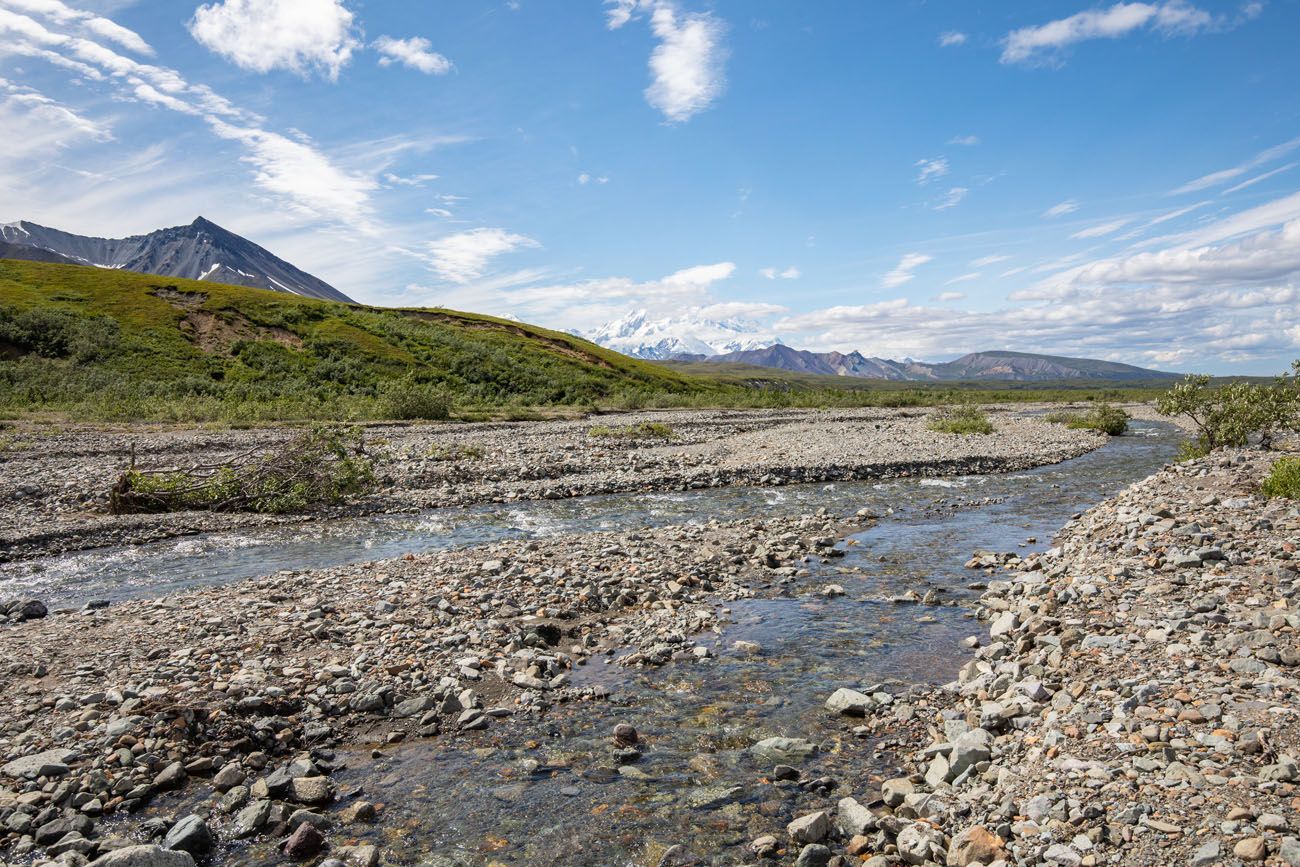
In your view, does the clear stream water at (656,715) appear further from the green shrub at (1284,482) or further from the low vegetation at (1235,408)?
the low vegetation at (1235,408)

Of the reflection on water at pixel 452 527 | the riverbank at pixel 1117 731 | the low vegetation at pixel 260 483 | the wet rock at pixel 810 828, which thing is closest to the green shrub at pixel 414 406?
the low vegetation at pixel 260 483

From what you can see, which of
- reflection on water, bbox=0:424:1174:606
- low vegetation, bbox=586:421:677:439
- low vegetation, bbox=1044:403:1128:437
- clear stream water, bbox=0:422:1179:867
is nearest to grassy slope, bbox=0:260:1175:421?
low vegetation, bbox=586:421:677:439

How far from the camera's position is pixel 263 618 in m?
11.8

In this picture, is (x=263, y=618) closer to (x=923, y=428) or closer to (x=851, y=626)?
(x=851, y=626)

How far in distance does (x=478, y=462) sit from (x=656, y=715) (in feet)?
79.0

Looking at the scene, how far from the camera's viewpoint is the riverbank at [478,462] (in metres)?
20.8

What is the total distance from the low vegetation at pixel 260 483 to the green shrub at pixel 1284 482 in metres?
25.7

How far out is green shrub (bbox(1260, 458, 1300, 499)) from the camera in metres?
14.4

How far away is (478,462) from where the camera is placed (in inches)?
1244

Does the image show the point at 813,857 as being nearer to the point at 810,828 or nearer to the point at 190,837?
the point at 810,828

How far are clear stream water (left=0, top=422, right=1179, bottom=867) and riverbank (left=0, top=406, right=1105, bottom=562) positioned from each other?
2333mm

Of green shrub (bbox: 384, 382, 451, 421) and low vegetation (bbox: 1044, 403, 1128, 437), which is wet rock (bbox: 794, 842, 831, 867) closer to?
green shrub (bbox: 384, 382, 451, 421)

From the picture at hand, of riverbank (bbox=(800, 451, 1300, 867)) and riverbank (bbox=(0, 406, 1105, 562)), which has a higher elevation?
riverbank (bbox=(0, 406, 1105, 562))

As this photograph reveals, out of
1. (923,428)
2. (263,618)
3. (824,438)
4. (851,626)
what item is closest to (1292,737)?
(851,626)
